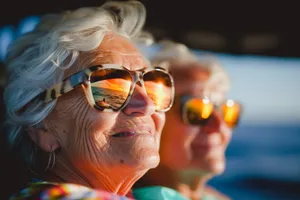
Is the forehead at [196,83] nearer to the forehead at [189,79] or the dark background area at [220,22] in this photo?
the forehead at [189,79]

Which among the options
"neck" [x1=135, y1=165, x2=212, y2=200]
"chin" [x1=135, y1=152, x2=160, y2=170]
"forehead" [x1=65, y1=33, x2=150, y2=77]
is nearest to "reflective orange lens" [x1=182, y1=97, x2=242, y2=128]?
"neck" [x1=135, y1=165, x2=212, y2=200]

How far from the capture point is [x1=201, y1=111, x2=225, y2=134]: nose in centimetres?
211

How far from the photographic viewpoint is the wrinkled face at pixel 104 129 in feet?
4.79

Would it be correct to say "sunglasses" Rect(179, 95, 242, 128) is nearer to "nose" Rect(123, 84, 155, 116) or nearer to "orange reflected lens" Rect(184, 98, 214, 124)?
"orange reflected lens" Rect(184, 98, 214, 124)

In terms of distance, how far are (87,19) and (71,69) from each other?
0.62 feet

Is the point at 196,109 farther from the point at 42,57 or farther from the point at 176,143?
the point at 42,57

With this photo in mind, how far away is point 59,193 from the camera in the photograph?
1279 millimetres

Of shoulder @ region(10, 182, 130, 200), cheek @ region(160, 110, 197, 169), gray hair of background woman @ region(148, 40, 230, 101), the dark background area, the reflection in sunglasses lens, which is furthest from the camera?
the dark background area

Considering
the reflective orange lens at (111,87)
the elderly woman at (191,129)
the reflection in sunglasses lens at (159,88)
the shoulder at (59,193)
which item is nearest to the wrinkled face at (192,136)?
the elderly woman at (191,129)

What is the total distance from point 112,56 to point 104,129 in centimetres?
24

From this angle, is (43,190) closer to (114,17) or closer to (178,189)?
(114,17)

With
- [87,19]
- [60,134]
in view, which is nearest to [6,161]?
[60,134]

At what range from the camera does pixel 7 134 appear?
176 cm

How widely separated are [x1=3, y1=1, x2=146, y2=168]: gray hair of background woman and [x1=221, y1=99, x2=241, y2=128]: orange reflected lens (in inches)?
27.3
